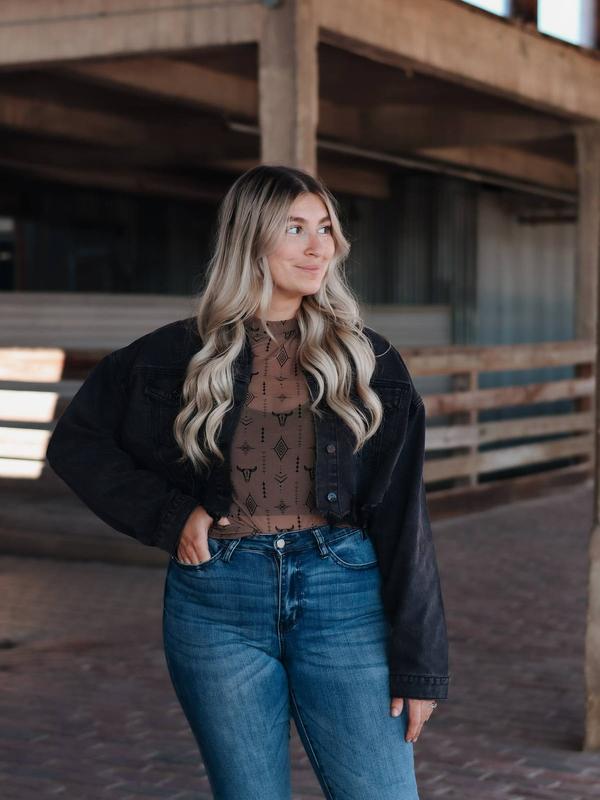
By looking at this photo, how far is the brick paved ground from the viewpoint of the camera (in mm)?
4719

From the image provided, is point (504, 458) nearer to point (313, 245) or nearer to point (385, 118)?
point (385, 118)

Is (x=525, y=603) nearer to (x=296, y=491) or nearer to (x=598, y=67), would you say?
(x=296, y=491)

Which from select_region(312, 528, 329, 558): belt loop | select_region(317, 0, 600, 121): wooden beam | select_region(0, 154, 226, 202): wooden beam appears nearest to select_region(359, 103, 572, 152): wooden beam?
select_region(317, 0, 600, 121): wooden beam

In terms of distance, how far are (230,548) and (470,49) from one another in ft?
30.6

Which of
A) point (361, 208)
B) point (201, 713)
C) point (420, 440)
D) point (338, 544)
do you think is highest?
point (361, 208)

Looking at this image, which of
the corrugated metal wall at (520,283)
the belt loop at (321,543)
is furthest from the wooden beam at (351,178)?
the belt loop at (321,543)

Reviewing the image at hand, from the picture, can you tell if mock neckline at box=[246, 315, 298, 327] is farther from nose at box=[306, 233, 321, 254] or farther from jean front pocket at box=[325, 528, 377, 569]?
jean front pocket at box=[325, 528, 377, 569]

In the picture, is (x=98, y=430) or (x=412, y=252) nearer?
(x=98, y=430)

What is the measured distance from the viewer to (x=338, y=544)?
2.54m

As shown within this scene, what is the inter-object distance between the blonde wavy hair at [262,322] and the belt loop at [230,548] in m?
0.16

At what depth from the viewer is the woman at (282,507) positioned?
2.52m

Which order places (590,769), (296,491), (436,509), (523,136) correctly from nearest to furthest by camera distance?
1. (296,491)
2. (590,769)
3. (436,509)
4. (523,136)

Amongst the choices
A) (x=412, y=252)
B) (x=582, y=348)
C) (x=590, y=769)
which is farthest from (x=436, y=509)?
(x=412, y=252)

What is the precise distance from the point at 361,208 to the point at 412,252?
1.30 m
